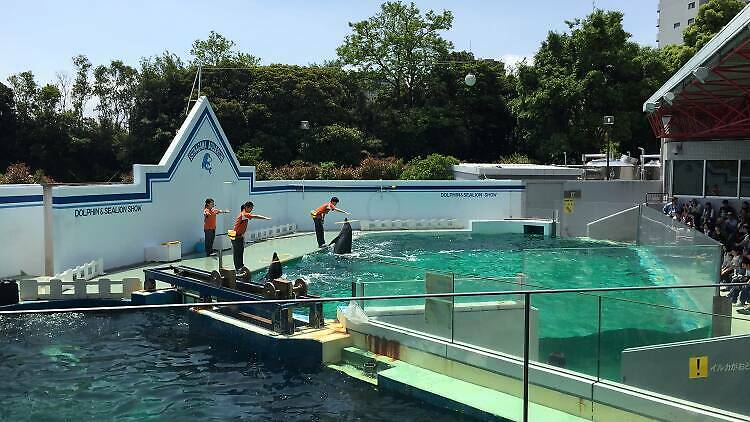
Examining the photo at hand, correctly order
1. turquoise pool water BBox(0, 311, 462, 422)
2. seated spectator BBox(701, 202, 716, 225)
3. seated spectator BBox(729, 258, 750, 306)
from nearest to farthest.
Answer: turquoise pool water BBox(0, 311, 462, 422), seated spectator BBox(729, 258, 750, 306), seated spectator BBox(701, 202, 716, 225)

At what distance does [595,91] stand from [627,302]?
26.2 m

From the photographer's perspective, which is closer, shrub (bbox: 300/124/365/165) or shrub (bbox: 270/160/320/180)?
shrub (bbox: 270/160/320/180)

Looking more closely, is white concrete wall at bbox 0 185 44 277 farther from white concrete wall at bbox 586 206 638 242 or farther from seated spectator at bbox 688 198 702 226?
seated spectator at bbox 688 198 702 226

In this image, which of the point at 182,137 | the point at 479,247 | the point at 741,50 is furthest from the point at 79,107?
the point at 741,50

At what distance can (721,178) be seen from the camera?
19.2 m

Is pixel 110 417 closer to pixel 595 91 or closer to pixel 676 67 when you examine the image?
pixel 595 91

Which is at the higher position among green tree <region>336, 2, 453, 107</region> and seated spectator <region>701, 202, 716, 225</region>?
green tree <region>336, 2, 453, 107</region>

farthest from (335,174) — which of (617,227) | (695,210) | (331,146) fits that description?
(695,210)

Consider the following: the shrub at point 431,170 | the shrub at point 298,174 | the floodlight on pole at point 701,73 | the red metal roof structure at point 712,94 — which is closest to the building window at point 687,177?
the red metal roof structure at point 712,94

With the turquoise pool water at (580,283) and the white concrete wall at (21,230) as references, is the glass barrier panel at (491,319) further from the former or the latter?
the white concrete wall at (21,230)

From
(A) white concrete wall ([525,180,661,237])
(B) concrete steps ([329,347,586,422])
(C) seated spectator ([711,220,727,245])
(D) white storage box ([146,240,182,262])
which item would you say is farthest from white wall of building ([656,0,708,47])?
(B) concrete steps ([329,347,586,422])

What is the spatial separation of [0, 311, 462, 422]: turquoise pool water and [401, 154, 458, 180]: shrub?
18.1 metres

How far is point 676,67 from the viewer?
3291 centimetres

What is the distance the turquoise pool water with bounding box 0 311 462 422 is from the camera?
6.09 metres
